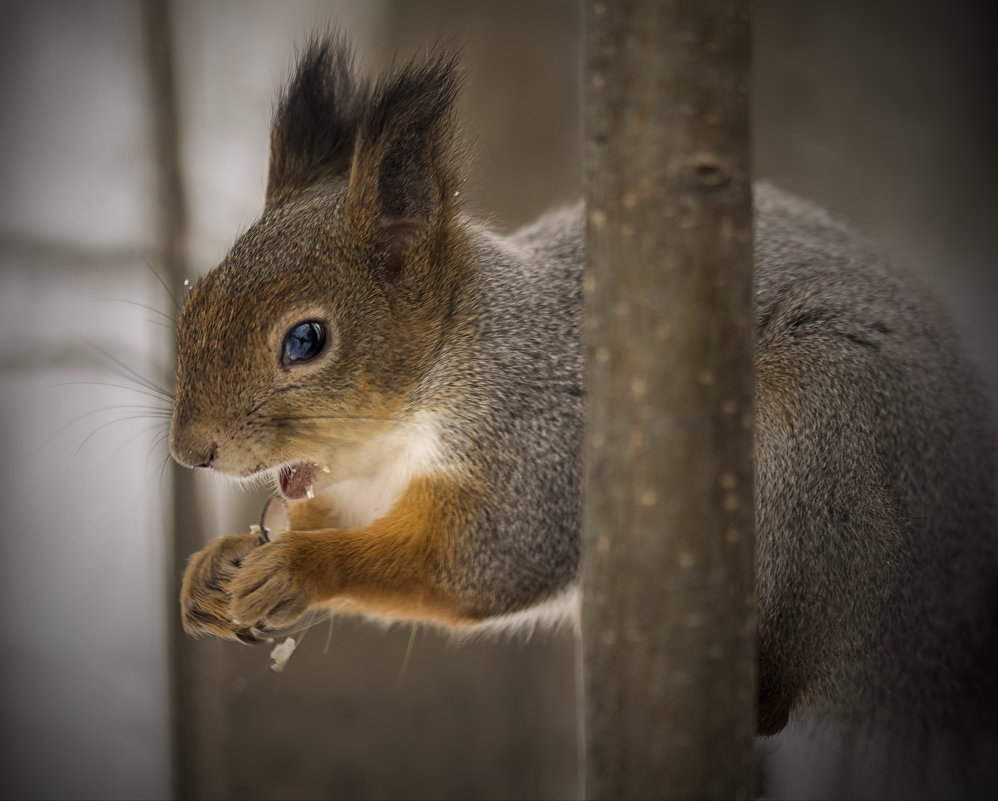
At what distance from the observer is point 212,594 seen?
1259 mm

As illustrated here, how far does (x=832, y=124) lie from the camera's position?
2.47 meters

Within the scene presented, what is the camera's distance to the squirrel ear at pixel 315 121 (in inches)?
53.2

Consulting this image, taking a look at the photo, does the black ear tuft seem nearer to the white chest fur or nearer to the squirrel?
the squirrel

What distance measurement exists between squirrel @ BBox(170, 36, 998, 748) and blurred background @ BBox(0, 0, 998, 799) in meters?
0.53

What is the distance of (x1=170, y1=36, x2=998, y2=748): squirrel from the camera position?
119 centimetres

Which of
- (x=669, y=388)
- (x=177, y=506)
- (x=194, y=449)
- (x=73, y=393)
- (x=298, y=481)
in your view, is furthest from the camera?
(x=177, y=506)

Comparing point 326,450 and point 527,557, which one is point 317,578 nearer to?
point 326,450

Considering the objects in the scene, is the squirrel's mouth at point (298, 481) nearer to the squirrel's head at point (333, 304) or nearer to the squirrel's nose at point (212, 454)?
the squirrel's head at point (333, 304)

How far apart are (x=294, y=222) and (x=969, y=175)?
1814mm

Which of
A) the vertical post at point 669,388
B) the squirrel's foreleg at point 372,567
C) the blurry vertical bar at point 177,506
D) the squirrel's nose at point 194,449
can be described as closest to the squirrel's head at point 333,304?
the squirrel's nose at point 194,449

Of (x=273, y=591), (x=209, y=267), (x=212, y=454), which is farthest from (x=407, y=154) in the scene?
(x=209, y=267)

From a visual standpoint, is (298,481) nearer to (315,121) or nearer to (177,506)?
(315,121)

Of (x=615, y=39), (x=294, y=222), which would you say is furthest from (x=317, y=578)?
(x=615, y=39)

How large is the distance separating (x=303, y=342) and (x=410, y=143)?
29cm
